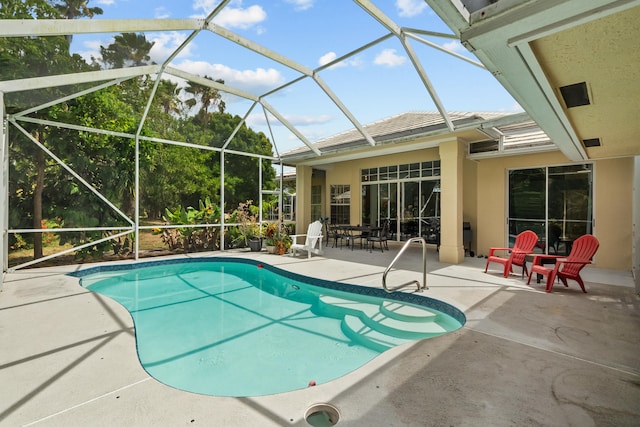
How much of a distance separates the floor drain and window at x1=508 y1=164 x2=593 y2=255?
9111 mm

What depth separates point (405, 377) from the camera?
8.58 ft

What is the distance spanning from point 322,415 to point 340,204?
38.8ft

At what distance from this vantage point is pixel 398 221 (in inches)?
467

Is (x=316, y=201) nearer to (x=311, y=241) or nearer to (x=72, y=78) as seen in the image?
(x=311, y=241)

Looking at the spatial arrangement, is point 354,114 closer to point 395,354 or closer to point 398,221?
point 398,221

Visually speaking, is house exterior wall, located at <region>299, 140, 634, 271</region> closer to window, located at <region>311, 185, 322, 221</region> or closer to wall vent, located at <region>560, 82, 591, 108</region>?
window, located at <region>311, 185, 322, 221</region>

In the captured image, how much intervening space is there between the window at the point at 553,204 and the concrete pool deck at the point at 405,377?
4.15m

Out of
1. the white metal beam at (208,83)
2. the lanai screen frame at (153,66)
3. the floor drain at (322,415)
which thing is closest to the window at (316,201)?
the lanai screen frame at (153,66)

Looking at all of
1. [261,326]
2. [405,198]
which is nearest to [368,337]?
[261,326]

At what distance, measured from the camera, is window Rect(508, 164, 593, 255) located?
8078 mm

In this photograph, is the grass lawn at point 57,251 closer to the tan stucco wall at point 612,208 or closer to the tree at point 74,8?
the tree at point 74,8

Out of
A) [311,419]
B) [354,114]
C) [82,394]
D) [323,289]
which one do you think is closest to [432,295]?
[323,289]

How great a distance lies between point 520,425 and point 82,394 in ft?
10.9

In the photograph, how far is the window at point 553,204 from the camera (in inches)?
318
